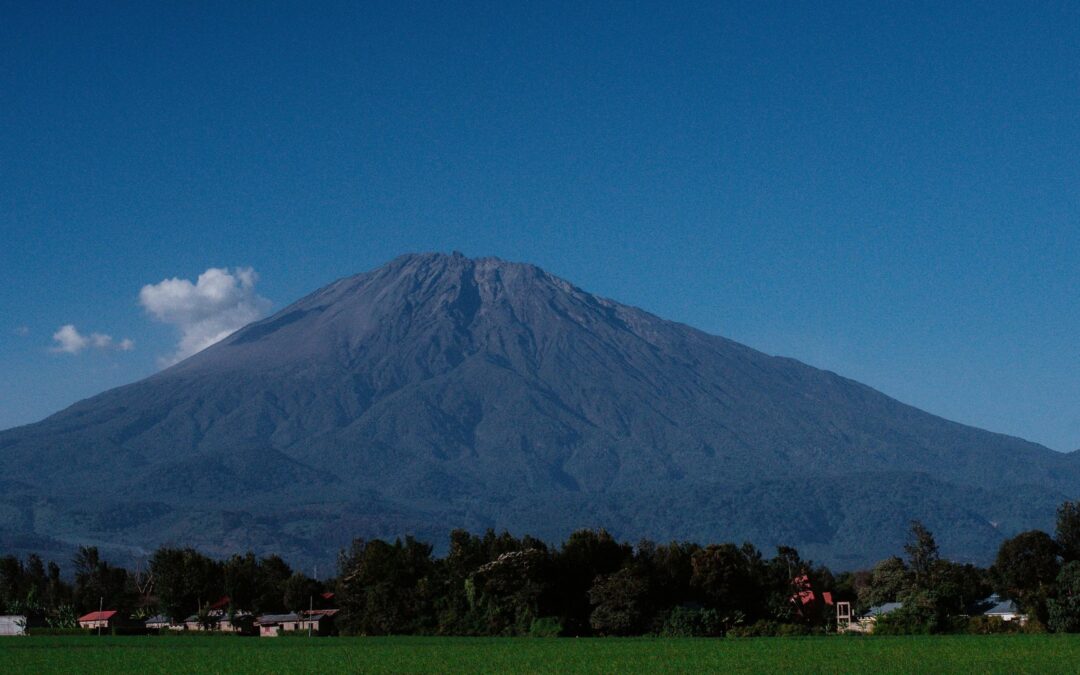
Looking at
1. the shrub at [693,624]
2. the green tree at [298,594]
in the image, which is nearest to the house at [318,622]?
the green tree at [298,594]

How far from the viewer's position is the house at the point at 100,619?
105375mm

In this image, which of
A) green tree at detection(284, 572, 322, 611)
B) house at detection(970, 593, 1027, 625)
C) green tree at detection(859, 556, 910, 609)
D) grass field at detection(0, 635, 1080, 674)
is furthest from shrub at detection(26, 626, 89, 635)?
house at detection(970, 593, 1027, 625)

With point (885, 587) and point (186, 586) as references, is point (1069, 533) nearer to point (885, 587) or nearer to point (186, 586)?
point (885, 587)

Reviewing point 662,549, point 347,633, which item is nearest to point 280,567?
point 347,633

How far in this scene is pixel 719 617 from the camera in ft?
248

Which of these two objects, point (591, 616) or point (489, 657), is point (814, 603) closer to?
point (591, 616)

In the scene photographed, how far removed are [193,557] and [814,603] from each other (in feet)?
158

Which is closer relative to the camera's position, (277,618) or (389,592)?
(389,592)

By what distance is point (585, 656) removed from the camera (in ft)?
167

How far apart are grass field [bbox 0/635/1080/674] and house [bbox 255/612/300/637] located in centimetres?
3011

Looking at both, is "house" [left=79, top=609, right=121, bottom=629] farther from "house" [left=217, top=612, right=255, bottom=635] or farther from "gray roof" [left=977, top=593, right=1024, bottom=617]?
"gray roof" [left=977, top=593, right=1024, bottom=617]

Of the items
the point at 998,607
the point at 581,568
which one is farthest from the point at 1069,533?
the point at 581,568

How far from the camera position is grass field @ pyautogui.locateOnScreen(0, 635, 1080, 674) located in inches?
1730

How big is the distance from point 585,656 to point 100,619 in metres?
68.8
